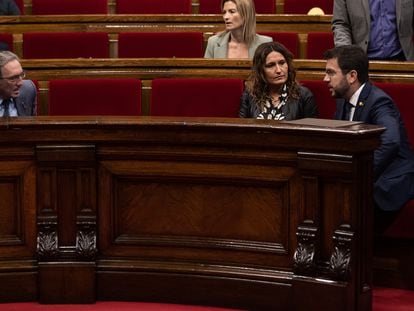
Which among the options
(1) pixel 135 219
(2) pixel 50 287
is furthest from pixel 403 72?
(2) pixel 50 287

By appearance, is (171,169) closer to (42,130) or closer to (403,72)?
(42,130)

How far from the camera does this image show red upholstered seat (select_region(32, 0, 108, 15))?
2291 mm

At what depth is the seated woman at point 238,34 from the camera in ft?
5.78

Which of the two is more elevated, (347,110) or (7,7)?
(7,7)

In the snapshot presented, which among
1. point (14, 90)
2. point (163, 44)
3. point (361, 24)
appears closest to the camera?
point (14, 90)

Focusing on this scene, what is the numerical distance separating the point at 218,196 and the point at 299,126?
142 millimetres

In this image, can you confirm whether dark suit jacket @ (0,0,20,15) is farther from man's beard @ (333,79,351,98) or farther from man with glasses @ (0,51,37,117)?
man's beard @ (333,79,351,98)


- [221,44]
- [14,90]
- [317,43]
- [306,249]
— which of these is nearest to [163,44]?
[221,44]

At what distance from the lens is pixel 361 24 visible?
1.69m

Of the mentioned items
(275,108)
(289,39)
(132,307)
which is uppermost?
(289,39)

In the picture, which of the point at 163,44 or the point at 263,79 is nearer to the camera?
the point at 263,79

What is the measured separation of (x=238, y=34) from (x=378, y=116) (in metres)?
0.53

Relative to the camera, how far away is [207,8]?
2.33 meters

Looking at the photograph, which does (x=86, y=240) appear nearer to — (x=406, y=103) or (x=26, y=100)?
(x=26, y=100)
